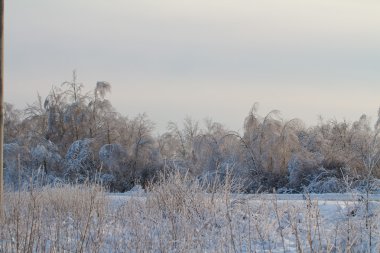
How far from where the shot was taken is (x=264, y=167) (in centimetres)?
3322

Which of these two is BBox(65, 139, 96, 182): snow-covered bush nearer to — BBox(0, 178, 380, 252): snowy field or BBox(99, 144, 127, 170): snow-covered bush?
BBox(99, 144, 127, 170): snow-covered bush

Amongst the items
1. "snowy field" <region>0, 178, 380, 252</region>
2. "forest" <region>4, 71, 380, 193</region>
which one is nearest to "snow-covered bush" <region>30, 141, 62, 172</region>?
"forest" <region>4, 71, 380, 193</region>

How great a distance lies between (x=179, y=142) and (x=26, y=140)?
11.7 metres

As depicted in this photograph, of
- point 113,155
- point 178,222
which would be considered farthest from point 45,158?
point 178,222

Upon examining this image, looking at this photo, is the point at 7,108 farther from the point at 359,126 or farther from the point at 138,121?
the point at 359,126

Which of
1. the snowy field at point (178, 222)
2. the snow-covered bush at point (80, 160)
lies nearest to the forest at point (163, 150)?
the snow-covered bush at point (80, 160)

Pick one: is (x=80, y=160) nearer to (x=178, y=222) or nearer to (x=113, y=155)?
(x=113, y=155)

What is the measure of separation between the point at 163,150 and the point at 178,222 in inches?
1200

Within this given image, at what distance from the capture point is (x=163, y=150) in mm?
41719

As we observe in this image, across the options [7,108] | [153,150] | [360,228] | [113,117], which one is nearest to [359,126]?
[153,150]

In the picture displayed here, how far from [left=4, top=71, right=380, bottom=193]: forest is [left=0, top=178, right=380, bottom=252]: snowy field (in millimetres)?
13523

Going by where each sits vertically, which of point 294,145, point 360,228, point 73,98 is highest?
point 73,98

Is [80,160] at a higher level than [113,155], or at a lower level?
lower

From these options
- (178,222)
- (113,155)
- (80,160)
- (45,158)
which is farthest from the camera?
(45,158)
